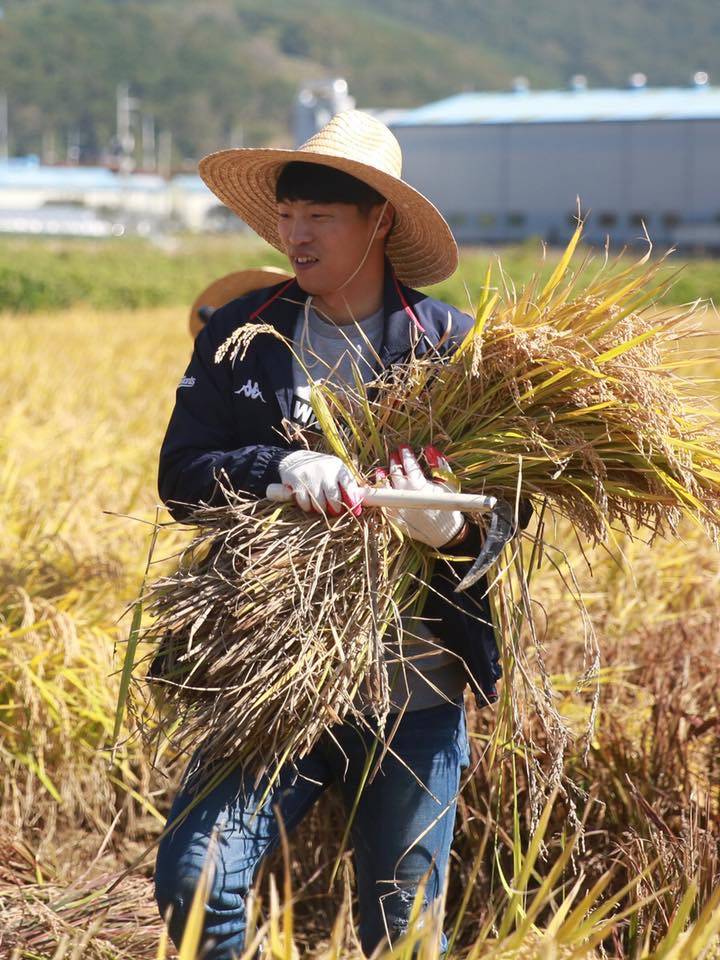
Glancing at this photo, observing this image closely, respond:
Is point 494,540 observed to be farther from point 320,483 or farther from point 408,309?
point 408,309

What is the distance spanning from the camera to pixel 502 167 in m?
44.2

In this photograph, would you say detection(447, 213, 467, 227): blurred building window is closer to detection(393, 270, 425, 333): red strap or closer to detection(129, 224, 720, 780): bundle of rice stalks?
detection(393, 270, 425, 333): red strap

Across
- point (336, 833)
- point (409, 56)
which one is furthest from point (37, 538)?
point (409, 56)

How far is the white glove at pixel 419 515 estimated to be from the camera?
1.80m

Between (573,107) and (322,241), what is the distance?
154 feet

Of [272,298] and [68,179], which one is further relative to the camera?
[68,179]

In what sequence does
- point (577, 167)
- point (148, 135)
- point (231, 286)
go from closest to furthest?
point (231, 286) < point (577, 167) < point (148, 135)

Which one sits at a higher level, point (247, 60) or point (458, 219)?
point (247, 60)

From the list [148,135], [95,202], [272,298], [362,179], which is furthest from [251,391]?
[148,135]

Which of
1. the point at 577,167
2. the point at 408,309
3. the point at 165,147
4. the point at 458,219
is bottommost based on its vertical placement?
the point at 458,219

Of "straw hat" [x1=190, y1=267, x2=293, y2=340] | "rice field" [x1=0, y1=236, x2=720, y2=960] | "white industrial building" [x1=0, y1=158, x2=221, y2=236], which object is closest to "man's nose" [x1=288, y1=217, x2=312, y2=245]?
"rice field" [x1=0, y1=236, x2=720, y2=960]

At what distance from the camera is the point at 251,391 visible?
1.97 m

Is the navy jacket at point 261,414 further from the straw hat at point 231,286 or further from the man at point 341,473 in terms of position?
the straw hat at point 231,286

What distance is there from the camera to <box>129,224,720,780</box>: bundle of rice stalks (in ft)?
5.86
